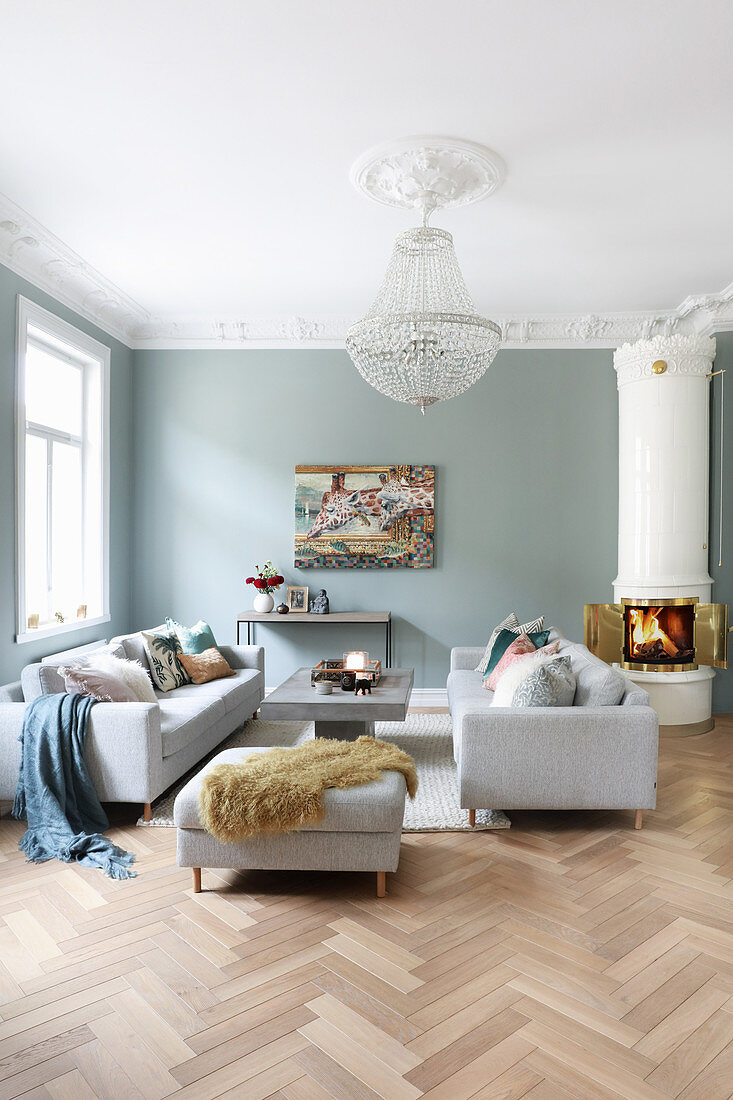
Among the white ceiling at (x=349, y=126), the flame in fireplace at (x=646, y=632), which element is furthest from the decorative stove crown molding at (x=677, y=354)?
the flame in fireplace at (x=646, y=632)

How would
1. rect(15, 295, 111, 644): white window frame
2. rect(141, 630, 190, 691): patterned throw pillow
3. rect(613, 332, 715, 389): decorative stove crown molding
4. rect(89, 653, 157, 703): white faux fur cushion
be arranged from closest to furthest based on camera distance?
rect(89, 653, 157, 703): white faux fur cushion < rect(15, 295, 111, 644): white window frame < rect(141, 630, 190, 691): patterned throw pillow < rect(613, 332, 715, 389): decorative stove crown molding

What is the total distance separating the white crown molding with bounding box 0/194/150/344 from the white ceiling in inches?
3.6

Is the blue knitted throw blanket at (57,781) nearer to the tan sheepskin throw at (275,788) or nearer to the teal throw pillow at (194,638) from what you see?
the tan sheepskin throw at (275,788)

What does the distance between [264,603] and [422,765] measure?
76.9 inches

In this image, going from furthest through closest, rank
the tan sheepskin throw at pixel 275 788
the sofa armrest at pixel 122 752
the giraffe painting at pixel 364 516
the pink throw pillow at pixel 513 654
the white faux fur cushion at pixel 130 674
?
the giraffe painting at pixel 364 516 < the pink throw pillow at pixel 513 654 < the white faux fur cushion at pixel 130 674 < the sofa armrest at pixel 122 752 < the tan sheepskin throw at pixel 275 788

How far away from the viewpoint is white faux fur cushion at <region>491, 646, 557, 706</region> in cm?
376

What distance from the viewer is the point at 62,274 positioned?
468 centimetres

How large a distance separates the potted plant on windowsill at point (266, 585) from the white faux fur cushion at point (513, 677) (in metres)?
2.27

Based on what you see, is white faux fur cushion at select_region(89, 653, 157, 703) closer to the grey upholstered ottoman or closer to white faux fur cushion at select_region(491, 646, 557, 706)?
the grey upholstered ottoman

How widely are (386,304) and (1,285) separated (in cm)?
214

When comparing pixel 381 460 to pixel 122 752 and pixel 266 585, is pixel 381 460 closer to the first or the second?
pixel 266 585

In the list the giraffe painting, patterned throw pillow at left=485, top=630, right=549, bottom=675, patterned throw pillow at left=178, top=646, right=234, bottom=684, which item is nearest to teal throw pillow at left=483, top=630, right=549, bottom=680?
patterned throw pillow at left=485, top=630, right=549, bottom=675

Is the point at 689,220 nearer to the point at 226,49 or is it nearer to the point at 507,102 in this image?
the point at 507,102

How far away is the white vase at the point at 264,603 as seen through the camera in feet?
18.7
